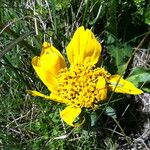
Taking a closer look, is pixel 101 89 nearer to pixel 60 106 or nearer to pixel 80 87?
pixel 80 87

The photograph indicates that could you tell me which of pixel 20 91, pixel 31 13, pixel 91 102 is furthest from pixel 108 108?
pixel 31 13

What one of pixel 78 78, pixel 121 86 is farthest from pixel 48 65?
pixel 121 86

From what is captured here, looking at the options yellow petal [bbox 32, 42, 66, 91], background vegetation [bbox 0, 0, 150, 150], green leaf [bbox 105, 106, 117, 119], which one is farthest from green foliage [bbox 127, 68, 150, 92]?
yellow petal [bbox 32, 42, 66, 91]

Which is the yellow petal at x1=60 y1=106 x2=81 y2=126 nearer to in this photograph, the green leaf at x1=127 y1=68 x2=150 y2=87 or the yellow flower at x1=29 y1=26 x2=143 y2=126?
the yellow flower at x1=29 y1=26 x2=143 y2=126

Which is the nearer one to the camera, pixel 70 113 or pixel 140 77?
pixel 70 113

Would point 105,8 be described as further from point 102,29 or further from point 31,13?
point 31,13

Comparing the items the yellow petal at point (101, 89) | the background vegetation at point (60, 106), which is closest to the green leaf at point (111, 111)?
the background vegetation at point (60, 106)

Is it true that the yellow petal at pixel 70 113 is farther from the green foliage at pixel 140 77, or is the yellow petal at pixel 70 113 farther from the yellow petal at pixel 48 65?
the green foliage at pixel 140 77

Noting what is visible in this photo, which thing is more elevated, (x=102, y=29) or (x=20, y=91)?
(x=102, y=29)
